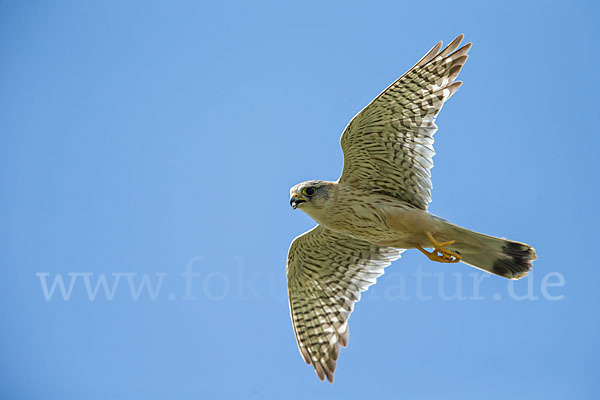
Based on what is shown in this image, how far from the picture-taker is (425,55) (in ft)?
21.3

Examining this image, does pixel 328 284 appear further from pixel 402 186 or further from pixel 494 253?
pixel 494 253

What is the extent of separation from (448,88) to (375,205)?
4.67 feet

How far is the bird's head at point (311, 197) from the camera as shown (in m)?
6.83

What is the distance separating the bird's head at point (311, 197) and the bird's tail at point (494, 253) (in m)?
1.36

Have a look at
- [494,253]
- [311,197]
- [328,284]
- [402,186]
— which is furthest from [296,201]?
[494,253]

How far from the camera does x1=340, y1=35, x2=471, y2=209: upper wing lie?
6500 mm

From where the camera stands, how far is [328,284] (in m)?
8.00

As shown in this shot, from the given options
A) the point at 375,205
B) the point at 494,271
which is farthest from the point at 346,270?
the point at 494,271

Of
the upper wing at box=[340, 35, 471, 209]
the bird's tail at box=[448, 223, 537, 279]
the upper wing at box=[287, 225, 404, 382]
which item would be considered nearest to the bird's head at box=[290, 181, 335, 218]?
the upper wing at box=[340, 35, 471, 209]

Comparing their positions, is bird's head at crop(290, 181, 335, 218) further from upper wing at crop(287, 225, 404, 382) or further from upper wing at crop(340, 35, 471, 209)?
upper wing at crop(287, 225, 404, 382)

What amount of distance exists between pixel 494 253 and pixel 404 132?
1.60 metres

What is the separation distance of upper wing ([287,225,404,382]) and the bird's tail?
1.16 meters

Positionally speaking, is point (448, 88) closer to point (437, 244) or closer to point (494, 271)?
point (437, 244)

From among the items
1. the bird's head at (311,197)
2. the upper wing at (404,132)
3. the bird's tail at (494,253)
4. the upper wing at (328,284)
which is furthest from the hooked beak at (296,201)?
the bird's tail at (494,253)
